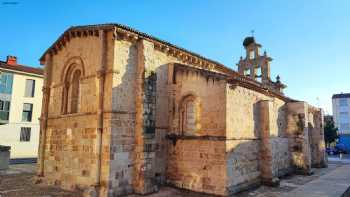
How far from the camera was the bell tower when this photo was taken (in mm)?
19375

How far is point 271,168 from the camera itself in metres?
11.4

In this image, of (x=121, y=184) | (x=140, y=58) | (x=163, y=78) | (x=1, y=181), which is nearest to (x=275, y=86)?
(x=163, y=78)

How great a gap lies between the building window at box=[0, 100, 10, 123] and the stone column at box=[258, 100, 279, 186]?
21765 mm

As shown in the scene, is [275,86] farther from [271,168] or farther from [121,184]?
[121,184]

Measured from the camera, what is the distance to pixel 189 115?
11.0 m

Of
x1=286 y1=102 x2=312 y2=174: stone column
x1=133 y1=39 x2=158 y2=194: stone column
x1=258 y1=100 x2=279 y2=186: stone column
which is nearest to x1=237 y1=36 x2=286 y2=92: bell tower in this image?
x1=286 y1=102 x2=312 y2=174: stone column

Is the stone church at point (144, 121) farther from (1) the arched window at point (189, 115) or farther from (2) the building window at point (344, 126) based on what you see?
(2) the building window at point (344, 126)

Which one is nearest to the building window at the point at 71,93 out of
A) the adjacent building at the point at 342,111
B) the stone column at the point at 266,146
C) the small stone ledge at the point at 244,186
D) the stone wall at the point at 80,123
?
the stone wall at the point at 80,123

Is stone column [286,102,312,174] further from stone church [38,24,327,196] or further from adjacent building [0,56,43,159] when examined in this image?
adjacent building [0,56,43,159]

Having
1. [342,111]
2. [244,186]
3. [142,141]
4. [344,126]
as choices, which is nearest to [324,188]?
[244,186]

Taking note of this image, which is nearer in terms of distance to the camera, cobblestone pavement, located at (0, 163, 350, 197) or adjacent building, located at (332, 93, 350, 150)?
cobblestone pavement, located at (0, 163, 350, 197)

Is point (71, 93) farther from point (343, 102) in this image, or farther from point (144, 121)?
point (343, 102)

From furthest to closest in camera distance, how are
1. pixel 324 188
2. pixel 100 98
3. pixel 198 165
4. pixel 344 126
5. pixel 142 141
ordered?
pixel 344 126
pixel 324 188
pixel 198 165
pixel 142 141
pixel 100 98

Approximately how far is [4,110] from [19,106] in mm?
1380
